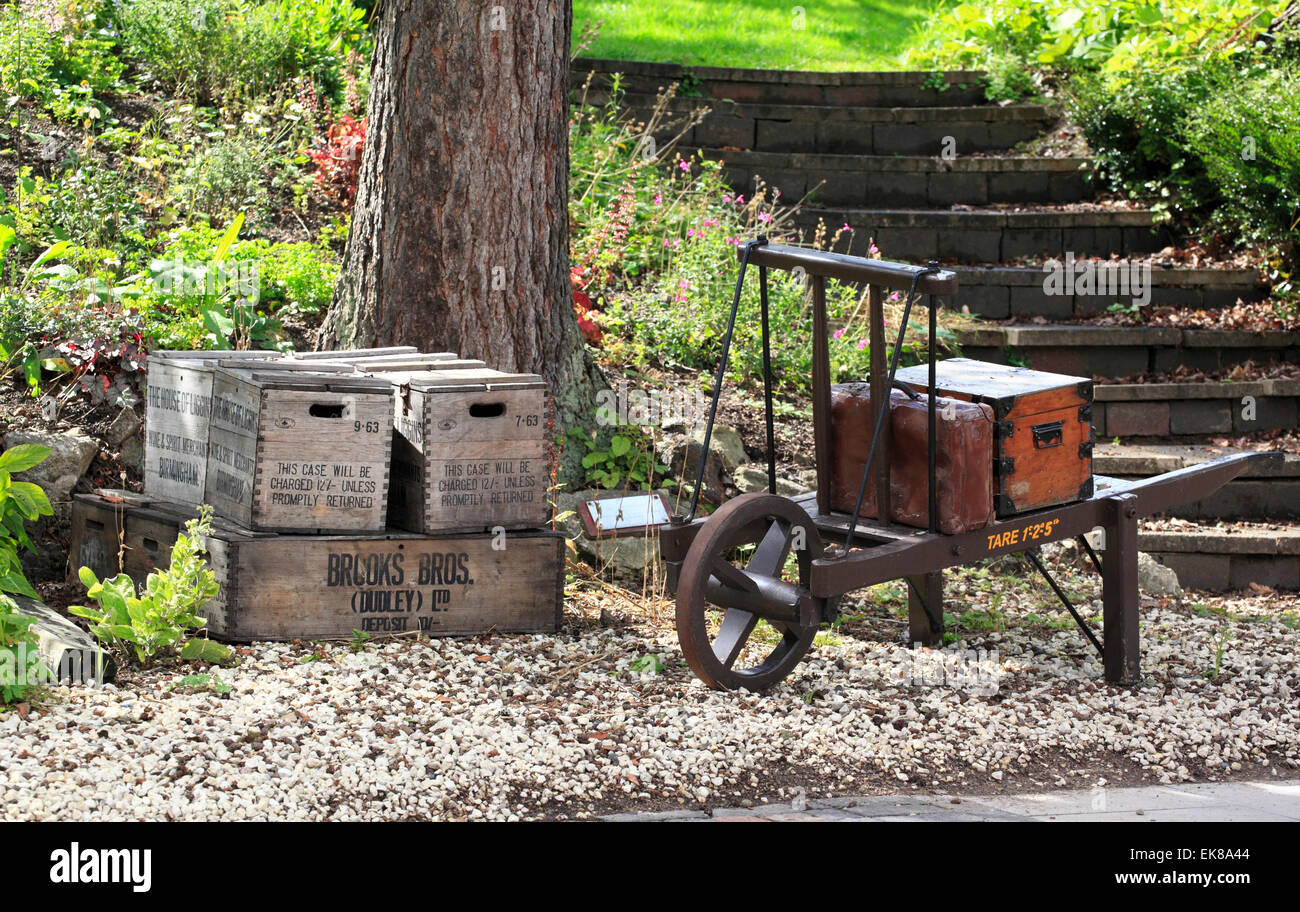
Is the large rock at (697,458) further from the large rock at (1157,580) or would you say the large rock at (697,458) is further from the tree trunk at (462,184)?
the large rock at (1157,580)

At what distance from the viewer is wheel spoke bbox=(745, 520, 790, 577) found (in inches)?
166

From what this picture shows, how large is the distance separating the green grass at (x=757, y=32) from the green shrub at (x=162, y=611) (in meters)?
8.24

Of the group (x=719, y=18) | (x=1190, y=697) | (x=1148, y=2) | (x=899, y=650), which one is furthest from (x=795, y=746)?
(x=719, y=18)

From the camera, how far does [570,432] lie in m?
6.17

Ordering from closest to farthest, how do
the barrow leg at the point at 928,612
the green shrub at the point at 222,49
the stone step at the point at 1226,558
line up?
1. the barrow leg at the point at 928,612
2. the stone step at the point at 1226,558
3. the green shrub at the point at 222,49

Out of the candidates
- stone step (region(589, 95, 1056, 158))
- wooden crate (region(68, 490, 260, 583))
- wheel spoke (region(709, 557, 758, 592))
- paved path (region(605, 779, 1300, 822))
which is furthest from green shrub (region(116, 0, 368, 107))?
paved path (region(605, 779, 1300, 822))

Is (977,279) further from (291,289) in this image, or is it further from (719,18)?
(719,18)

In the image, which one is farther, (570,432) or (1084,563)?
(1084,563)

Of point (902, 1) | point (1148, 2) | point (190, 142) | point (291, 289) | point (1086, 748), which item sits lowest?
point (1086, 748)

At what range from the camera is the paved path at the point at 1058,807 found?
3.53 meters

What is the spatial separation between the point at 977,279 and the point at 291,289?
4.34 metres

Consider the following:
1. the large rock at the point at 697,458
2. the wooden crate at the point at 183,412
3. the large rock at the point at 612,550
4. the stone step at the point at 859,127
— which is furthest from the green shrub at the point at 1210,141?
the wooden crate at the point at 183,412

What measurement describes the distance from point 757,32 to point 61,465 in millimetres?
9773

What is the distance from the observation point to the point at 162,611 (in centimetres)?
421
